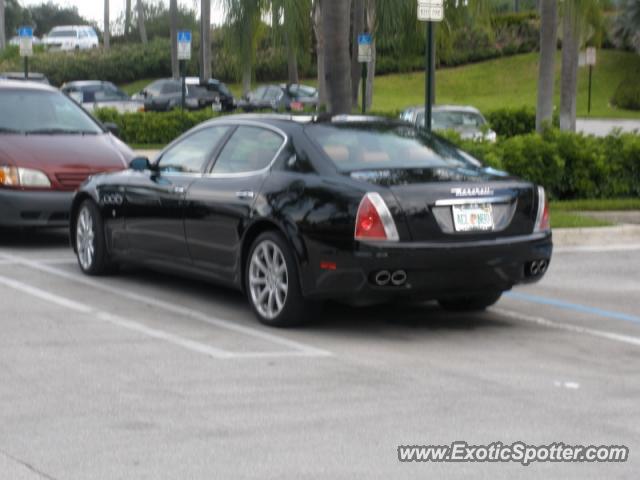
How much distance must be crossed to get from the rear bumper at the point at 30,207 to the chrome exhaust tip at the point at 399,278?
5587mm

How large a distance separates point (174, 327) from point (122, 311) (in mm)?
795

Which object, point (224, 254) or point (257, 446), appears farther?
point (224, 254)

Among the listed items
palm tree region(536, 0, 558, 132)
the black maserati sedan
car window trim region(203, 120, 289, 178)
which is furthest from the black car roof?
palm tree region(536, 0, 558, 132)

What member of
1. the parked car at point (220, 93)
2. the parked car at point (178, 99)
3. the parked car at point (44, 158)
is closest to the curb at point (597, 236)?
the parked car at point (44, 158)

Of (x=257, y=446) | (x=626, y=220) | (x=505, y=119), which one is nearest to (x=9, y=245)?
(x=626, y=220)

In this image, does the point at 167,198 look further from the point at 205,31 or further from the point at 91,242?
the point at 205,31

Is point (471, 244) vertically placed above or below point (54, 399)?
above

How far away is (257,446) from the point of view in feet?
20.9

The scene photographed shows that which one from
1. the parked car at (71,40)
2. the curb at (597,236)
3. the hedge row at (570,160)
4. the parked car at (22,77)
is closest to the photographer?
the curb at (597,236)

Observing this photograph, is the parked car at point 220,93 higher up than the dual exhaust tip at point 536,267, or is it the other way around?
the parked car at point 220,93

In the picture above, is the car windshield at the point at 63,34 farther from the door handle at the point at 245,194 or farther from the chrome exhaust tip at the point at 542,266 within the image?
the chrome exhaust tip at the point at 542,266

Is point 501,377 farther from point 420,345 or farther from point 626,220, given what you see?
point 626,220

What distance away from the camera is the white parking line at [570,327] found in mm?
9328

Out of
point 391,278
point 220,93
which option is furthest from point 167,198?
point 220,93
